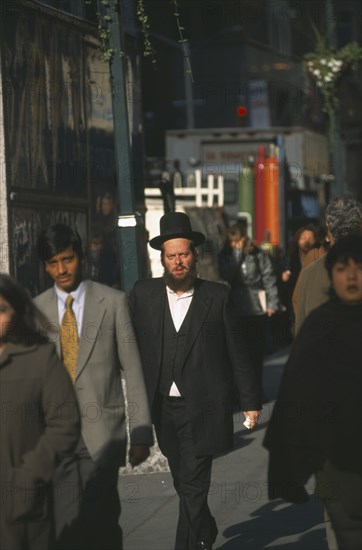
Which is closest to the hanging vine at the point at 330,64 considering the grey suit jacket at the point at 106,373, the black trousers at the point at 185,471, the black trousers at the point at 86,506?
the black trousers at the point at 185,471

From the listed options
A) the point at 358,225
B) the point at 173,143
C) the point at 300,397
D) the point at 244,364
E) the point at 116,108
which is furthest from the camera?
the point at 173,143

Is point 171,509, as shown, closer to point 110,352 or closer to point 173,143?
point 110,352

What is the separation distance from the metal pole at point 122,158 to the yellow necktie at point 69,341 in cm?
406

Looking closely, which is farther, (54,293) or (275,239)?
(275,239)

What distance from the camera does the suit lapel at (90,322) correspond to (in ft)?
19.7

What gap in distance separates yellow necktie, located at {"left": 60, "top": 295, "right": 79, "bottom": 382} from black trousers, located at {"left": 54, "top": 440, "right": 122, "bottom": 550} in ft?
1.13

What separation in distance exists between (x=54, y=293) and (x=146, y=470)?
14.0ft

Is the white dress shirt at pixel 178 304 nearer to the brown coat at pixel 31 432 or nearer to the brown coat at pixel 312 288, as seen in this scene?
the brown coat at pixel 312 288

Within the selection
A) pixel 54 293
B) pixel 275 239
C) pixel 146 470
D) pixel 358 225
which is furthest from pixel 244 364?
pixel 275 239

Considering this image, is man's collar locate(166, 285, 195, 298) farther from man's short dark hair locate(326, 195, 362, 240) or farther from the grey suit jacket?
the grey suit jacket

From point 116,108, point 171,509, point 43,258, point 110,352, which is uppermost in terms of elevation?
point 116,108

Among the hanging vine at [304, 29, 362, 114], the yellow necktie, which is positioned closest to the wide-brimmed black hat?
the yellow necktie

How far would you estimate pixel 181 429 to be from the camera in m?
7.37

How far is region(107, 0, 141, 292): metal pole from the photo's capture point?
10.1 metres
